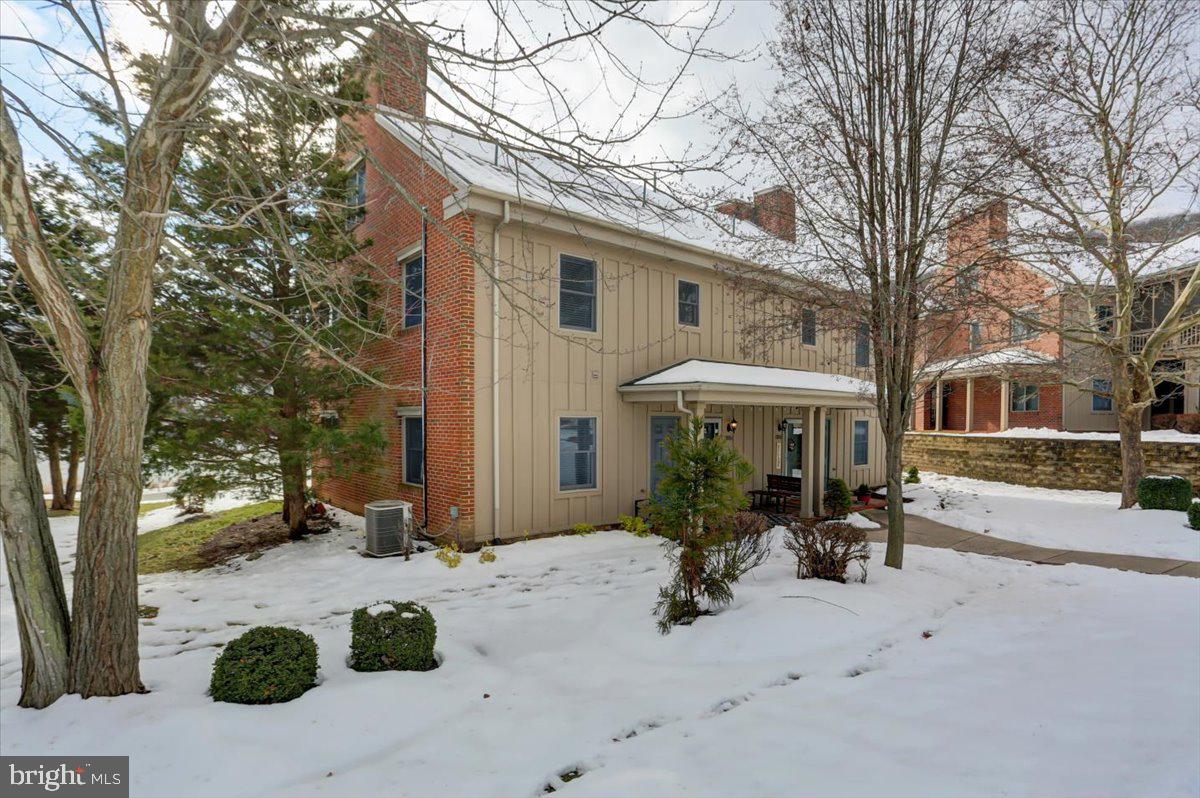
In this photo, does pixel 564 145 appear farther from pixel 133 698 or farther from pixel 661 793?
pixel 133 698

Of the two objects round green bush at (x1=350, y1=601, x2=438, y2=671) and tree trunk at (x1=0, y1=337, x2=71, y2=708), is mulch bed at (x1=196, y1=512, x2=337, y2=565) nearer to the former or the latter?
tree trunk at (x1=0, y1=337, x2=71, y2=708)

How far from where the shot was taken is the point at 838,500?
1270 cm

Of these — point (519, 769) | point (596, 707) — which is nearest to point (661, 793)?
point (519, 769)

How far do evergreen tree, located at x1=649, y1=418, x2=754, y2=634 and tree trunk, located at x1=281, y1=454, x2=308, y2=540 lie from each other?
6.44m

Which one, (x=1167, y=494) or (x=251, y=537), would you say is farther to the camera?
(x=1167, y=494)

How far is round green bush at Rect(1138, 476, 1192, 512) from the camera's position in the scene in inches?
470

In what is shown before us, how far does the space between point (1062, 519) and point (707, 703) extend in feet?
38.6

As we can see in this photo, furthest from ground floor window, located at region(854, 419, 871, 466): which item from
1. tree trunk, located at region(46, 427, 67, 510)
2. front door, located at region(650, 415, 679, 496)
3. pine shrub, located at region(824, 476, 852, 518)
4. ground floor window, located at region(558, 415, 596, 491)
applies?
tree trunk, located at region(46, 427, 67, 510)

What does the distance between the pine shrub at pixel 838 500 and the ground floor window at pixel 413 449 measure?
8734 millimetres

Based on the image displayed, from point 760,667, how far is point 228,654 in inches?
166

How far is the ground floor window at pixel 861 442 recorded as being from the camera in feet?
55.2

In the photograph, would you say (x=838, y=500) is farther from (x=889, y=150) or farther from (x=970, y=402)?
(x=970, y=402)

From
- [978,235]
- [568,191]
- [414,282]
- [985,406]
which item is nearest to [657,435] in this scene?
[414,282]

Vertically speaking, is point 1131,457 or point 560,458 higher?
point 560,458
